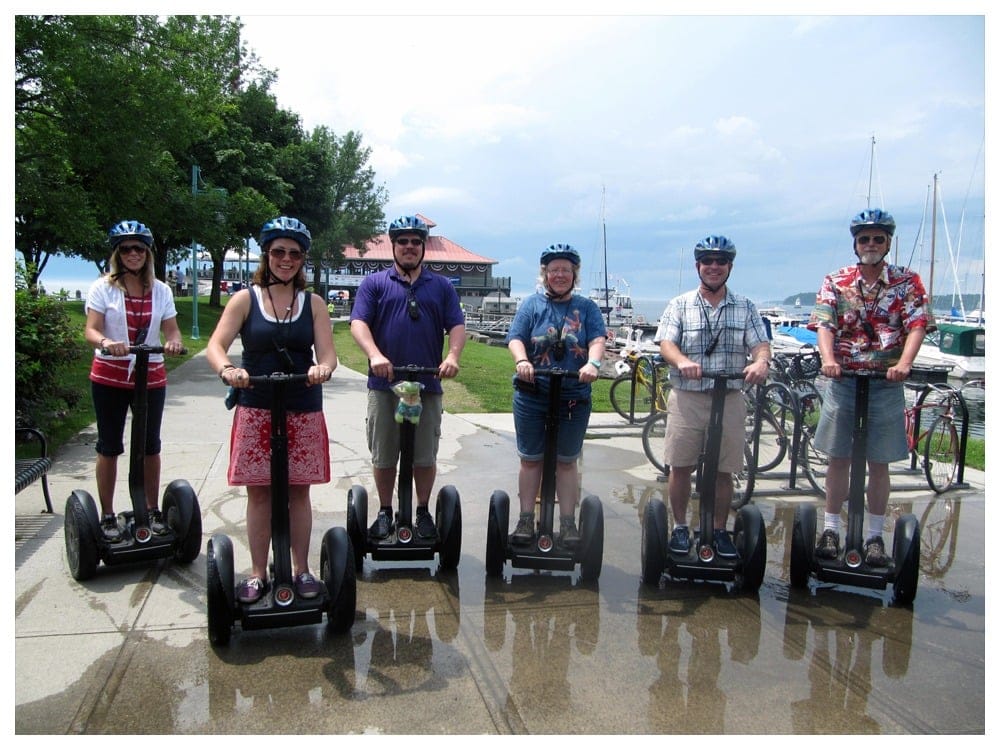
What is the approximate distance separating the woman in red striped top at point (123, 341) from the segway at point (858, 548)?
12.4 ft

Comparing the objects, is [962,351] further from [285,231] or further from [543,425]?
[285,231]

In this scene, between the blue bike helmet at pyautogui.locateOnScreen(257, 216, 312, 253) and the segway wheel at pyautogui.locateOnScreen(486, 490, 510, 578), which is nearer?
the blue bike helmet at pyautogui.locateOnScreen(257, 216, 312, 253)

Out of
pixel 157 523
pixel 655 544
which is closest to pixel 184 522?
pixel 157 523

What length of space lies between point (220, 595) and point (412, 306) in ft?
6.22

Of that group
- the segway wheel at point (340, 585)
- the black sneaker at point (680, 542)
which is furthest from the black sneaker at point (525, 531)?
the segway wheel at point (340, 585)

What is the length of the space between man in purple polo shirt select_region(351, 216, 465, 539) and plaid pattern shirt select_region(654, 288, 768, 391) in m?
1.34

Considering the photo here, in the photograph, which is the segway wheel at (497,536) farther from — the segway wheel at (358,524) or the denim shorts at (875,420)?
the denim shorts at (875,420)

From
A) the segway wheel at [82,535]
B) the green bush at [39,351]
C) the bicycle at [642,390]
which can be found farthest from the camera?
the bicycle at [642,390]

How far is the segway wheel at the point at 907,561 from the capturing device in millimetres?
4152

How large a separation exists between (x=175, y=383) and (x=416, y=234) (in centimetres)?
930

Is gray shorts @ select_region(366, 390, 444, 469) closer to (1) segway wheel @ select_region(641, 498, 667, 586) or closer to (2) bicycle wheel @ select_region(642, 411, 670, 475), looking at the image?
(1) segway wheel @ select_region(641, 498, 667, 586)

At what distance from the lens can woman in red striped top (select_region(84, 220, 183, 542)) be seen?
14.3 feet

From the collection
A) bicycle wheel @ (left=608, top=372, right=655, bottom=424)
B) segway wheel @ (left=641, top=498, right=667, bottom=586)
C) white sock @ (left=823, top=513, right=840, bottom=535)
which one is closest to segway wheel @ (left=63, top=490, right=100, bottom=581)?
segway wheel @ (left=641, top=498, right=667, bottom=586)
